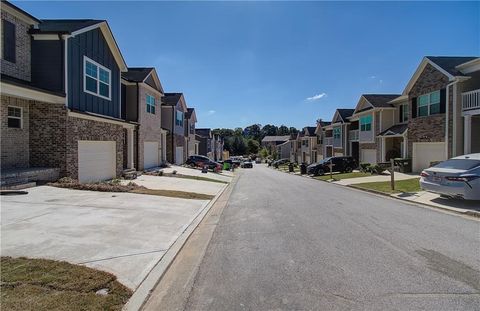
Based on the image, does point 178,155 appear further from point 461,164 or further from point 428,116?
point 461,164

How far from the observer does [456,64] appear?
23703 mm

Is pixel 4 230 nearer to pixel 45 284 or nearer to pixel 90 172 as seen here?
pixel 45 284

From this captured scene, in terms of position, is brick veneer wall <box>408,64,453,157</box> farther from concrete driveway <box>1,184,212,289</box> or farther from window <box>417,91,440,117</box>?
concrete driveway <box>1,184,212,289</box>

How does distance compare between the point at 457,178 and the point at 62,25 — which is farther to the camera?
the point at 62,25

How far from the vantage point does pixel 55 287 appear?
439 centimetres

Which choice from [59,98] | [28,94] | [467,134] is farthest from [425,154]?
[28,94]

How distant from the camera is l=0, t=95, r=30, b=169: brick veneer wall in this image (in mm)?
12906

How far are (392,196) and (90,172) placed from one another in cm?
1434

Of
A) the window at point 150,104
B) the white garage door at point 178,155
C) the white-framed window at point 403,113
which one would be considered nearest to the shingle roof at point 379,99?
the white-framed window at point 403,113

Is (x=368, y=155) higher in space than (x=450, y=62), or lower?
lower

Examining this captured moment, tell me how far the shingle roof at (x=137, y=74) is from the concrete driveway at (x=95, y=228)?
1551cm

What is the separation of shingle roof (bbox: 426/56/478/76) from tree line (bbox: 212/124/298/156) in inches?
2581

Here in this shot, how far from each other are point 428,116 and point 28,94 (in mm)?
24380

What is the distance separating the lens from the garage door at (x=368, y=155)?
3641 centimetres
